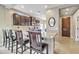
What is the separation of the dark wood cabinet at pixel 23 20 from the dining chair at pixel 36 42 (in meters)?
0.22

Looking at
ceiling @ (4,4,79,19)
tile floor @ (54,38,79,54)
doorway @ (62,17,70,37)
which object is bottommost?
tile floor @ (54,38,79,54)

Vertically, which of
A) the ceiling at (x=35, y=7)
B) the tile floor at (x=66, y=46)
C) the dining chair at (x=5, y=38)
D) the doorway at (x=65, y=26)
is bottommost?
the tile floor at (x=66, y=46)

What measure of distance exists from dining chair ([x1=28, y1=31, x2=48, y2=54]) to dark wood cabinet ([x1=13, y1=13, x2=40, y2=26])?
0.22 meters

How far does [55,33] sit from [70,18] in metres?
0.46

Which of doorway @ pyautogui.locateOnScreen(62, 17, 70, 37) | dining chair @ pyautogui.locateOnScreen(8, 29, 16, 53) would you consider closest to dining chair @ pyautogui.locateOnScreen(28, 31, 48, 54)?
dining chair @ pyautogui.locateOnScreen(8, 29, 16, 53)

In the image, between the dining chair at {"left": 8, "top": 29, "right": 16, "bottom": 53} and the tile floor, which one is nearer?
the tile floor

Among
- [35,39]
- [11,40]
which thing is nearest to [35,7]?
[35,39]

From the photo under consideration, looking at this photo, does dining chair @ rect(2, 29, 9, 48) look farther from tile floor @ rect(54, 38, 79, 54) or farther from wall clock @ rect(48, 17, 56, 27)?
tile floor @ rect(54, 38, 79, 54)

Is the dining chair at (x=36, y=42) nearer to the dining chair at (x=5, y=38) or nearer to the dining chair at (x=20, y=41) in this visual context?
the dining chair at (x=20, y=41)

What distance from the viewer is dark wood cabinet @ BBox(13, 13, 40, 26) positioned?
245cm

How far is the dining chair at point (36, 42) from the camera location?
2.43 m

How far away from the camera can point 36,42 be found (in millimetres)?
2494

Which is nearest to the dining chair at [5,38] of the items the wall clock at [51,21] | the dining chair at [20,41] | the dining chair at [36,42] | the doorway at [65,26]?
the dining chair at [20,41]
